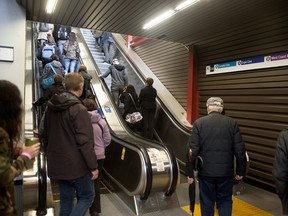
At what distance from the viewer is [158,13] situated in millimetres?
4754

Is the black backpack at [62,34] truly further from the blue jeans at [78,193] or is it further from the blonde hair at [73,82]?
the blue jeans at [78,193]

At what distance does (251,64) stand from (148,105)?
94.8 inches

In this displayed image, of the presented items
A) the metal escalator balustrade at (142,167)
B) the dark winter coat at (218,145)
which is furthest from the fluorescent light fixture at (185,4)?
the metal escalator balustrade at (142,167)

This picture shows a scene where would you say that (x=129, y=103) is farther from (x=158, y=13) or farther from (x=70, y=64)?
(x=70, y=64)

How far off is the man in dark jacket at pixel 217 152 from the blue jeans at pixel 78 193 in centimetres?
117

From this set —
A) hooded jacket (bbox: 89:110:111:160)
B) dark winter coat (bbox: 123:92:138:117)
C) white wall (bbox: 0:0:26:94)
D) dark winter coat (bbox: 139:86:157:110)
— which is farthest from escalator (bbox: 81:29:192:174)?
white wall (bbox: 0:0:26:94)

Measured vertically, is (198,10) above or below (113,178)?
above

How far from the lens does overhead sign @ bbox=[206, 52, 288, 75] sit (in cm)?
448

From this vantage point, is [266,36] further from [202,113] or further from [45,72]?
[45,72]

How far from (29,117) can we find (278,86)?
4319 mm

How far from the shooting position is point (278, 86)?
4.53 m

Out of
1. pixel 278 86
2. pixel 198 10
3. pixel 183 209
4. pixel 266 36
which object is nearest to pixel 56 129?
pixel 183 209

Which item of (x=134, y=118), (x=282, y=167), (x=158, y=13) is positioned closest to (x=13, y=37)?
(x=158, y=13)

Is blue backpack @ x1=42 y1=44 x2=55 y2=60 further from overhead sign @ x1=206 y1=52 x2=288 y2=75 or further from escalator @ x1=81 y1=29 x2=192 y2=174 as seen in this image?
overhead sign @ x1=206 y1=52 x2=288 y2=75
